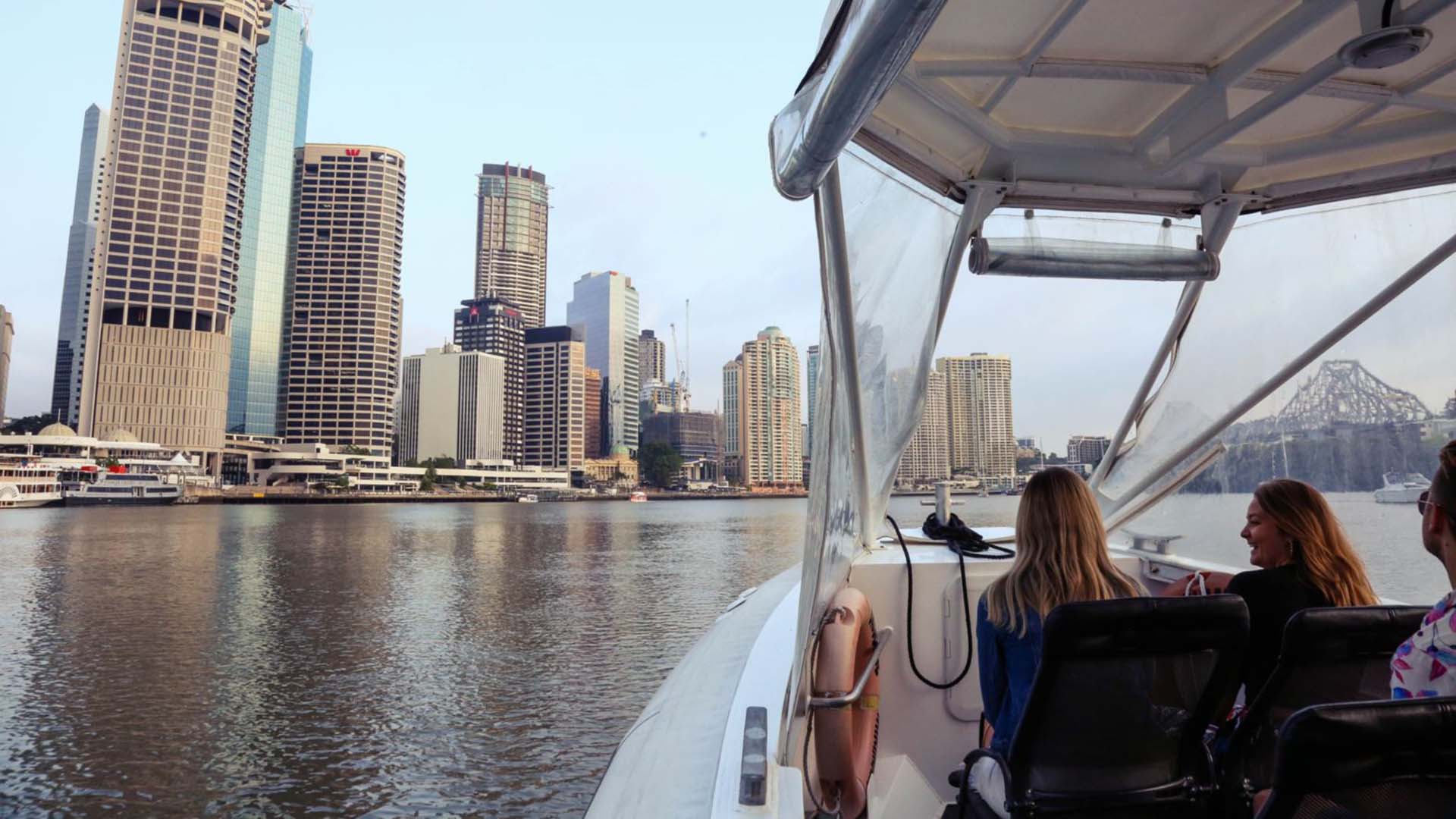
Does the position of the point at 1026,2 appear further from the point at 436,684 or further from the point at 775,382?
the point at 775,382

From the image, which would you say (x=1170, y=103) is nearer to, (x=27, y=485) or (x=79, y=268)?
(x=27, y=485)

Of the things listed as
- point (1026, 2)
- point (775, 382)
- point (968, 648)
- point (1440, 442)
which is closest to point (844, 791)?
point (968, 648)

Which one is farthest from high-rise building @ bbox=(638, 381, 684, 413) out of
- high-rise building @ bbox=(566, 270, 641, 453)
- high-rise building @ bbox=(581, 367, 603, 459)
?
high-rise building @ bbox=(581, 367, 603, 459)

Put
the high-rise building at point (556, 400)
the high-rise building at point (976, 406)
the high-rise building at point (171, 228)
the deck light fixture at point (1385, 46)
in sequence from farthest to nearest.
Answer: the high-rise building at point (556, 400), the high-rise building at point (171, 228), the high-rise building at point (976, 406), the deck light fixture at point (1385, 46)

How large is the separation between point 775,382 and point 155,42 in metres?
108

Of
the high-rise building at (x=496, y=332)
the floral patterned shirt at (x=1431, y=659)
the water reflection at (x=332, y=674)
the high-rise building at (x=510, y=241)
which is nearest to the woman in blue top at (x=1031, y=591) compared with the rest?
the floral patterned shirt at (x=1431, y=659)

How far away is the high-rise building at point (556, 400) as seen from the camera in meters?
134

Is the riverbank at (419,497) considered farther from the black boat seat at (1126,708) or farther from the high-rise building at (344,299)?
the black boat seat at (1126,708)

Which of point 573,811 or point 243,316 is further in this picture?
point 243,316

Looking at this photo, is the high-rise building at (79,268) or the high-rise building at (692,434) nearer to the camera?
the high-rise building at (79,268)

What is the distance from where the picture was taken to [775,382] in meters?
20.6

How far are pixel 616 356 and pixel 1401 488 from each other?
18448 cm

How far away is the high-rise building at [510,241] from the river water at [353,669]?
565 ft

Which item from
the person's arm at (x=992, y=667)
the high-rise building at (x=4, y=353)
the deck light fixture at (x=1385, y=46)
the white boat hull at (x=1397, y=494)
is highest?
the high-rise building at (x=4, y=353)
